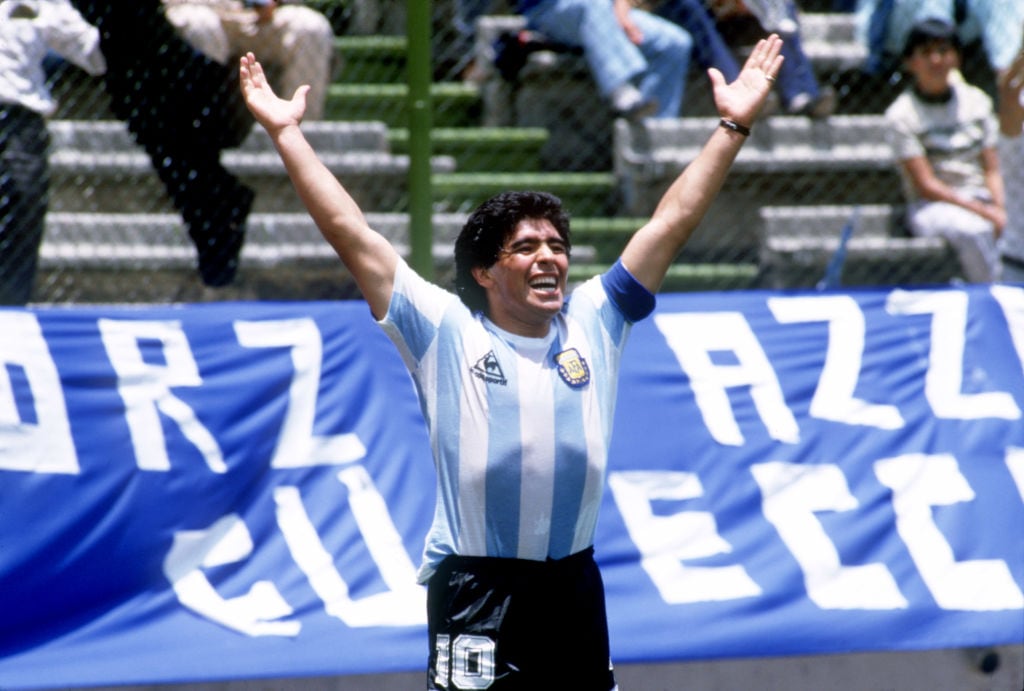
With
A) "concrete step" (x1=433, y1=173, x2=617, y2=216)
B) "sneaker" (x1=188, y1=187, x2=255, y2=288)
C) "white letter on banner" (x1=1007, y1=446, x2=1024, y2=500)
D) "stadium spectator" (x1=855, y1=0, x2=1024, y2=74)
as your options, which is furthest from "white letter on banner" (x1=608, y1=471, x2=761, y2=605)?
"stadium spectator" (x1=855, y1=0, x2=1024, y2=74)

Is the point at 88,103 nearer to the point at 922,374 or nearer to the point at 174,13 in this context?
the point at 174,13

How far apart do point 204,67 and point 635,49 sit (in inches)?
83.2

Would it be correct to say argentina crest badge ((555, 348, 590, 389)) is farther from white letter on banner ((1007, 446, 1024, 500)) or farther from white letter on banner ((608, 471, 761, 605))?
white letter on banner ((1007, 446, 1024, 500))

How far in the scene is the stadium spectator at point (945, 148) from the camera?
6840 mm

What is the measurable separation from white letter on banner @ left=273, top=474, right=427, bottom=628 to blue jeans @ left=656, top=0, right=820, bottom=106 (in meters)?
3.24

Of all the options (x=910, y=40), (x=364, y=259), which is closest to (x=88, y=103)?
(x=364, y=259)

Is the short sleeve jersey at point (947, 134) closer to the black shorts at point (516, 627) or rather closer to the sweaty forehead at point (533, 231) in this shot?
the sweaty forehead at point (533, 231)

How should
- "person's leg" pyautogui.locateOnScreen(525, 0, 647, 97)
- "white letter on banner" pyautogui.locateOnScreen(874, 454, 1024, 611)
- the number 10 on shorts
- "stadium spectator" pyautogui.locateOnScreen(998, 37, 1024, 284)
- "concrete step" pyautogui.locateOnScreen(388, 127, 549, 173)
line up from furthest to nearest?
"concrete step" pyautogui.locateOnScreen(388, 127, 549, 173), "person's leg" pyautogui.locateOnScreen(525, 0, 647, 97), "stadium spectator" pyautogui.locateOnScreen(998, 37, 1024, 284), "white letter on banner" pyautogui.locateOnScreen(874, 454, 1024, 611), the number 10 on shorts

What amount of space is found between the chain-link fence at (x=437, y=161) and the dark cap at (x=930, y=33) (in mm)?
470

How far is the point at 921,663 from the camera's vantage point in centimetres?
512

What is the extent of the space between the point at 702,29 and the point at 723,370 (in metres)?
2.55

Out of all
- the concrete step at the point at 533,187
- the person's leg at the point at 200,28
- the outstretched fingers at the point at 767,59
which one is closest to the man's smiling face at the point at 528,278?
the outstretched fingers at the point at 767,59

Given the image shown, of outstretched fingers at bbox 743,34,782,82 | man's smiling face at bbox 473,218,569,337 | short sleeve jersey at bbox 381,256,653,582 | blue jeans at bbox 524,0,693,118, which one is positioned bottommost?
blue jeans at bbox 524,0,693,118

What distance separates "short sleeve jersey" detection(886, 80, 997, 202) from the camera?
694 cm
